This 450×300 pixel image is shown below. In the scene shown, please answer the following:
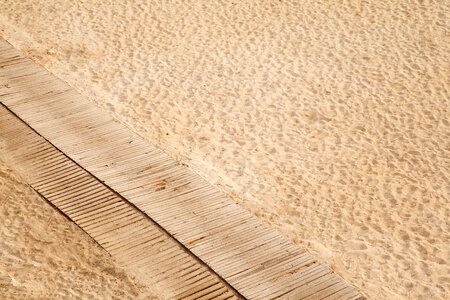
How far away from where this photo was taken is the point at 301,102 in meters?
4.71

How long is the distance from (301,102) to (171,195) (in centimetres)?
118

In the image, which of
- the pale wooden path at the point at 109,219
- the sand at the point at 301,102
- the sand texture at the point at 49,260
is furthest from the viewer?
the sand at the point at 301,102

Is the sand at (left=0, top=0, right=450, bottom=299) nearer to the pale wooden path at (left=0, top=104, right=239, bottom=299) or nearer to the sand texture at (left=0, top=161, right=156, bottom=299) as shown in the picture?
the pale wooden path at (left=0, top=104, right=239, bottom=299)

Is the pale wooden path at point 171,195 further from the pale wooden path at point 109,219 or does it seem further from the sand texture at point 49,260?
the sand texture at point 49,260

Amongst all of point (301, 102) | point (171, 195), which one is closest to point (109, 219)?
point (171, 195)

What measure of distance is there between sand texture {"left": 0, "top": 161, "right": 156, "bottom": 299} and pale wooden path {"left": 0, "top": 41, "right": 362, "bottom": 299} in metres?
0.37

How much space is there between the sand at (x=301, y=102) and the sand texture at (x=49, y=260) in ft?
2.72

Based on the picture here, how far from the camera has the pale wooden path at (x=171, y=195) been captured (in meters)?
3.56

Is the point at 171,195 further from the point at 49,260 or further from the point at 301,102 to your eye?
the point at 301,102

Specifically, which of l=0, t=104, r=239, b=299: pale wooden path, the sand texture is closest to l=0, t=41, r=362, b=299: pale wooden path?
l=0, t=104, r=239, b=299: pale wooden path

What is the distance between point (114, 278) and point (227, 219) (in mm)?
705

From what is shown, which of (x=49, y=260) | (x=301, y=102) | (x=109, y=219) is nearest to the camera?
(x=49, y=260)

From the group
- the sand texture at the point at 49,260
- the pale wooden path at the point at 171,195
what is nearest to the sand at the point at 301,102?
the pale wooden path at the point at 171,195

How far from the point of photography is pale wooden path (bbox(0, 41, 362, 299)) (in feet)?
11.7
